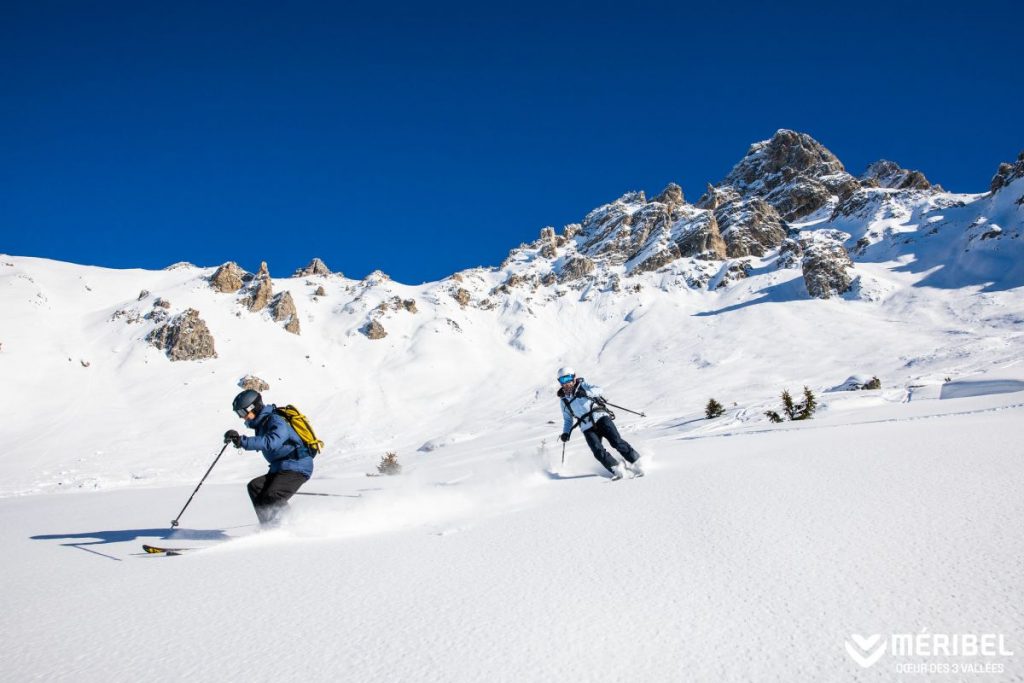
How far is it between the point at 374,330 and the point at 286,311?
10.9 metres

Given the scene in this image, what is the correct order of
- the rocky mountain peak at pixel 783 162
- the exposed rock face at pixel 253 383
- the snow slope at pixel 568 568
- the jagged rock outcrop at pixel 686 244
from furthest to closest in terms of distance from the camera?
the rocky mountain peak at pixel 783 162 → the jagged rock outcrop at pixel 686 244 → the exposed rock face at pixel 253 383 → the snow slope at pixel 568 568

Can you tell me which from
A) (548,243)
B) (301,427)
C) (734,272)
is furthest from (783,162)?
(301,427)

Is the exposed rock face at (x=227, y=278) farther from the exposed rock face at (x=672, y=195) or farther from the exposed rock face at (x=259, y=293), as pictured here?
the exposed rock face at (x=672, y=195)

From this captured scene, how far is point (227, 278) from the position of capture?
65.1 m

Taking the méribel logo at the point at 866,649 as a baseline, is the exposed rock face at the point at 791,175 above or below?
above

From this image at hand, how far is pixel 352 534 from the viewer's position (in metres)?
4.88

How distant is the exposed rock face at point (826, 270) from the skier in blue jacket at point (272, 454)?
203 ft

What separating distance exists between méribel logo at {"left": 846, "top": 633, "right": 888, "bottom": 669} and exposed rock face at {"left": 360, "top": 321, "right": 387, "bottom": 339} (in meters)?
62.9

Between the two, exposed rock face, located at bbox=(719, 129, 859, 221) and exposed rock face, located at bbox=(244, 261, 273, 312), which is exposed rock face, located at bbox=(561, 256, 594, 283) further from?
exposed rock face, located at bbox=(719, 129, 859, 221)

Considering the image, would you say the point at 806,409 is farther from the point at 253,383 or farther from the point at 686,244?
the point at 686,244

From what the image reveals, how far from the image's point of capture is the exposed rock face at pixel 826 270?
2210 inches

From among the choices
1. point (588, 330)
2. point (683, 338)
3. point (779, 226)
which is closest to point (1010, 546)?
point (683, 338)

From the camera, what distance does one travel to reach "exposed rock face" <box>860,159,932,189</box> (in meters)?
99.4

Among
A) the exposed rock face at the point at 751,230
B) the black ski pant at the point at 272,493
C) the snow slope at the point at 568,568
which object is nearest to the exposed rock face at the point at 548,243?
the exposed rock face at the point at 751,230
